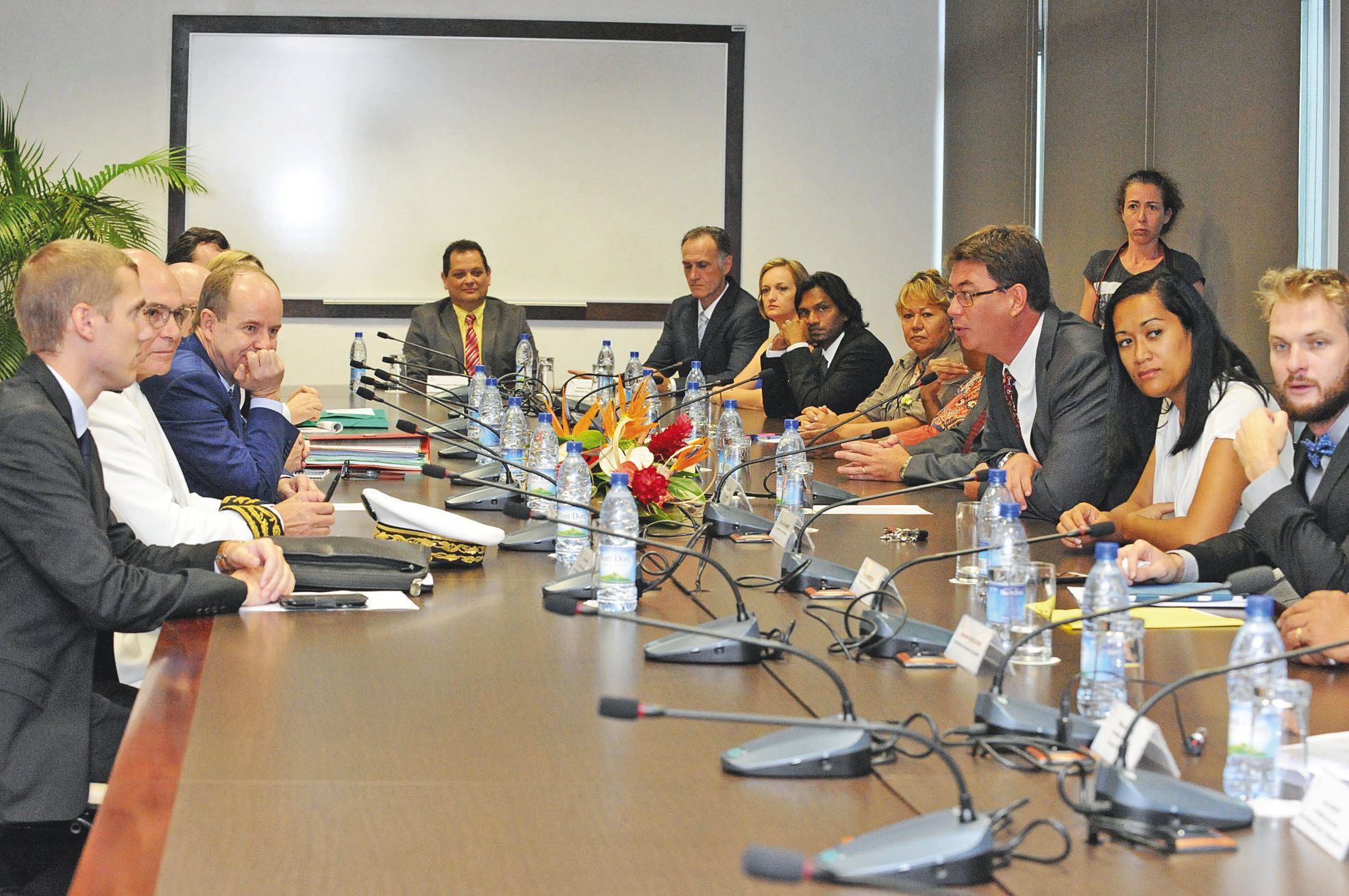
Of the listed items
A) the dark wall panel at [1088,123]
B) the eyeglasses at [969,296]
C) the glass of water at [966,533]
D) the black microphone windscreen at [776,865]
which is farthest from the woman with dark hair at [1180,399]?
the dark wall panel at [1088,123]

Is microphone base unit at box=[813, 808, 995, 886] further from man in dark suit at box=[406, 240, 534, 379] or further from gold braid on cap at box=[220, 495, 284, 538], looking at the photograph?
man in dark suit at box=[406, 240, 534, 379]

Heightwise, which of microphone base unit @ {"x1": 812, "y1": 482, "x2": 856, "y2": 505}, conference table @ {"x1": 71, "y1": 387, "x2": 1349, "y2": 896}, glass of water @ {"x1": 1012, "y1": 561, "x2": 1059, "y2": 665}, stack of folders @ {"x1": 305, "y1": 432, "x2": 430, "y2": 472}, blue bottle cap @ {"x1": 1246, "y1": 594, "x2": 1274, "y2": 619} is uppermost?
stack of folders @ {"x1": 305, "y1": 432, "x2": 430, "y2": 472}

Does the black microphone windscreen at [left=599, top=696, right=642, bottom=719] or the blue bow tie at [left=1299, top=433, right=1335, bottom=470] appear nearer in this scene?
the black microphone windscreen at [left=599, top=696, right=642, bottom=719]

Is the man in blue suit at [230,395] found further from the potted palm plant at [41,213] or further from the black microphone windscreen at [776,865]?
the potted palm plant at [41,213]

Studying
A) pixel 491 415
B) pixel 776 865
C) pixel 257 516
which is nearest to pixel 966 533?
pixel 257 516

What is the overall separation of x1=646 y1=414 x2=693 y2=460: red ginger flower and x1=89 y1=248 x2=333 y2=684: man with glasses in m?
0.73

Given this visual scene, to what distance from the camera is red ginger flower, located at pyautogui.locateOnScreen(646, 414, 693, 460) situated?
10.3ft

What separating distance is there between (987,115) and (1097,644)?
247 inches

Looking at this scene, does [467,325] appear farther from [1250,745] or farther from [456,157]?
[1250,745]

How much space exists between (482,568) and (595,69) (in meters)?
6.11

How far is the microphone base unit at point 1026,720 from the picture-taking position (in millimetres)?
1452

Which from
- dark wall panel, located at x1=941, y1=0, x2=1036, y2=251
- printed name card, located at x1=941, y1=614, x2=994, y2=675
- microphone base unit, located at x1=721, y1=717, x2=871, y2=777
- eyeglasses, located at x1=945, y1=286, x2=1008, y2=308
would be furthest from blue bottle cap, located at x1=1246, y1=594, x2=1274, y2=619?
dark wall panel, located at x1=941, y1=0, x2=1036, y2=251

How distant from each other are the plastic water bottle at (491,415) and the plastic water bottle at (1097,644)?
8.69ft

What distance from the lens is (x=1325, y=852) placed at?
118 cm
